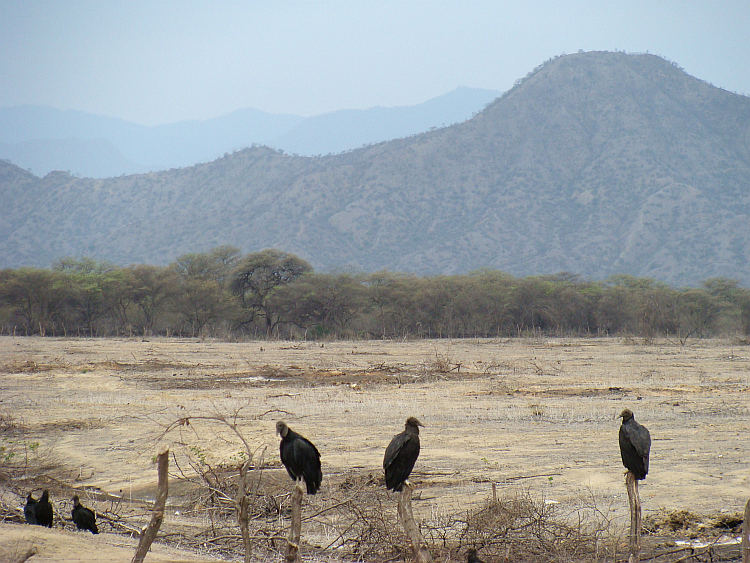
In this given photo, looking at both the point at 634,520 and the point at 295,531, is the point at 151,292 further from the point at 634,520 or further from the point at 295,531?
the point at 634,520

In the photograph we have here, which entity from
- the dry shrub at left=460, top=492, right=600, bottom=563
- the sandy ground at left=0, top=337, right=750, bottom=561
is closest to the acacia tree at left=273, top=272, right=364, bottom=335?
the sandy ground at left=0, top=337, right=750, bottom=561

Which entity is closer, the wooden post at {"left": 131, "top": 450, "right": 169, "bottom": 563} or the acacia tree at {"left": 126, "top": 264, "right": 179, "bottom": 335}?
the wooden post at {"left": 131, "top": 450, "right": 169, "bottom": 563}

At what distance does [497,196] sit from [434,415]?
3666 inches

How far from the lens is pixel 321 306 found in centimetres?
4428

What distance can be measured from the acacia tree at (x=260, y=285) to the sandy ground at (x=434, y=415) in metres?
18.8

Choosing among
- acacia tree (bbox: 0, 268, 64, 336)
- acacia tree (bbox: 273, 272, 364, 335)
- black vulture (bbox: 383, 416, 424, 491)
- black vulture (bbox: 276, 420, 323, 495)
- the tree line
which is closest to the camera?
black vulture (bbox: 276, 420, 323, 495)

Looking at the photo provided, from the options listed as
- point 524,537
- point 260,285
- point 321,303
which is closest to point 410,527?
point 524,537

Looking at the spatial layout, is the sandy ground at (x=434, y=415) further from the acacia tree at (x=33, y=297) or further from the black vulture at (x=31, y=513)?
the acacia tree at (x=33, y=297)

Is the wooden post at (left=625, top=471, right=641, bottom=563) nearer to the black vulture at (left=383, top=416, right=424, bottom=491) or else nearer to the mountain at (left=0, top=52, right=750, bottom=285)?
the black vulture at (left=383, top=416, right=424, bottom=491)

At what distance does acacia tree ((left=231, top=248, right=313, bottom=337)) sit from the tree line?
0.23 ft

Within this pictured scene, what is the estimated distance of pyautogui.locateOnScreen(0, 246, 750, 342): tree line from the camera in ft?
140

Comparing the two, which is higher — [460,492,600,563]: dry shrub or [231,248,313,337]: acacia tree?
[231,248,313,337]: acacia tree

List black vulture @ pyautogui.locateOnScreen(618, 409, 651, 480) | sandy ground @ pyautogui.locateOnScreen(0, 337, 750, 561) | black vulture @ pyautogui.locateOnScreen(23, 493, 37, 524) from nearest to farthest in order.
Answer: black vulture @ pyautogui.locateOnScreen(618, 409, 651, 480) < black vulture @ pyautogui.locateOnScreen(23, 493, 37, 524) < sandy ground @ pyautogui.locateOnScreen(0, 337, 750, 561)

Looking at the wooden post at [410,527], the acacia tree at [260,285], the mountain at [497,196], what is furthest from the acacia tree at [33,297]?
the mountain at [497,196]
